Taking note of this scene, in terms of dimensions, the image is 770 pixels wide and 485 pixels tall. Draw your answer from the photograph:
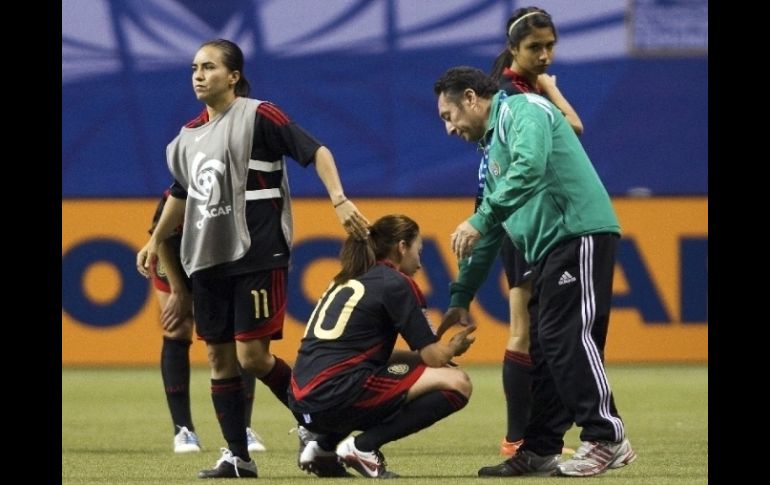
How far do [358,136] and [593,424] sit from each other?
10.0m

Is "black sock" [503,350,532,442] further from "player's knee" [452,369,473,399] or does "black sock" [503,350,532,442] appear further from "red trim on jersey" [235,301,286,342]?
"red trim on jersey" [235,301,286,342]

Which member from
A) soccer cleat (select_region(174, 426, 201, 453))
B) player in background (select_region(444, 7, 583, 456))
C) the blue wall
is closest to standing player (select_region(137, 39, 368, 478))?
player in background (select_region(444, 7, 583, 456))

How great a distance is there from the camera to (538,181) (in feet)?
18.9

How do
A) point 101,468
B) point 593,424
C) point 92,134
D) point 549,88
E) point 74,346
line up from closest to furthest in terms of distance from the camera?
1. point 593,424
2. point 101,468
3. point 549,88
4. point 74,346
5. point 92,134

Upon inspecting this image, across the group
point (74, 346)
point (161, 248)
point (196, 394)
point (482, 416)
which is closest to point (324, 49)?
point (74, 346)

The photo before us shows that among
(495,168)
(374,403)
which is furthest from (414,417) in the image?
(495,168)

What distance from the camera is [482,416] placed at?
31.0 ft

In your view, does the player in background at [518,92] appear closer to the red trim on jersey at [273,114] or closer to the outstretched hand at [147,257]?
the red trim on jersey at [273,114]

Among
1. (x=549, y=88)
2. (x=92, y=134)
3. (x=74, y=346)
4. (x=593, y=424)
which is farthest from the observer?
(x=92, y=134)

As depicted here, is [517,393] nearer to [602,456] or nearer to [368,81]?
[602,456]

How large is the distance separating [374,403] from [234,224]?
0.87 metres

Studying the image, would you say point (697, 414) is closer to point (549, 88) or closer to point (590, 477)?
point (549, 88)

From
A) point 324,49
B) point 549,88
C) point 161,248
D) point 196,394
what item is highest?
point 324,49

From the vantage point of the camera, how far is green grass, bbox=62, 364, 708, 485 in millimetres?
6297
